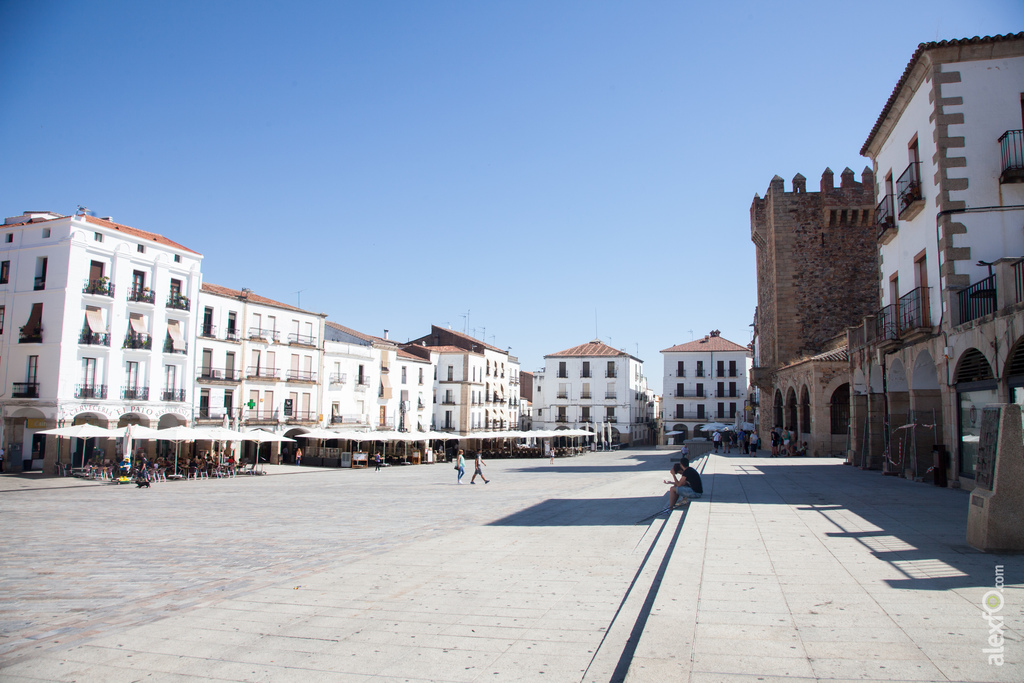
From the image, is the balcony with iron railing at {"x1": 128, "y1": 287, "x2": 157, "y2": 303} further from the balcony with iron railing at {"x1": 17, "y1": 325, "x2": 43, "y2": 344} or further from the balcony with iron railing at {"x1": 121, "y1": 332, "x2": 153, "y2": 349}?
the balcony with iron railing at {"x1": 17, "y1": 325, "x2": 43, "y2": 344}

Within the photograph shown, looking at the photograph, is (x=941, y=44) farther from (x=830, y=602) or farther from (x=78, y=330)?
(x=78, y=330)

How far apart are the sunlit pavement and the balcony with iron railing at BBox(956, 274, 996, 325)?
364 centimetres

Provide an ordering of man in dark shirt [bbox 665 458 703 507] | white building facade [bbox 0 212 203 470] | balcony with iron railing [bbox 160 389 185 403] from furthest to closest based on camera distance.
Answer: balcony with iron railing [bbox 160 389 185 403] → white building facade [bbox 0 212 203 470] → man in dark shirt [bbox 665 458 703 507]

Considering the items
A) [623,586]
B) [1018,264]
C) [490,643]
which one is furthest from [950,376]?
[490,643]

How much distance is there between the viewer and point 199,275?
38.2 meters

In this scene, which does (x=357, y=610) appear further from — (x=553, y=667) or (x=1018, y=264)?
(x=1018, y=264)

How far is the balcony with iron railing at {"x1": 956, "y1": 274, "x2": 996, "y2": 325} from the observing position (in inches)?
531

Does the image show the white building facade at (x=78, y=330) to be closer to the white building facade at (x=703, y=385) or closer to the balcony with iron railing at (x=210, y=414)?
the balcony with iron railing at (x=210, y=414)

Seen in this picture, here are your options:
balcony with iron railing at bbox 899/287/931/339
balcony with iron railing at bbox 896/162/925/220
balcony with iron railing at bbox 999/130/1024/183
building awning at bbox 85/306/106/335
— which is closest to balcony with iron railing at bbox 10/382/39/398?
building awning at bbox 85/306/106/335

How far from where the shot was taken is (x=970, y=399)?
46.4 feet

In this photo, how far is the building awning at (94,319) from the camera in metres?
32.4

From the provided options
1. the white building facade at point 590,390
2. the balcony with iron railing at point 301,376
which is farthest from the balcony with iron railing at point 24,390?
the white building facade at point 590,390

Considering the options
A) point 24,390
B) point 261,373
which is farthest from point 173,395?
point 261,373

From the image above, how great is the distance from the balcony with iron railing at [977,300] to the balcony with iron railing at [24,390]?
1389 inches
